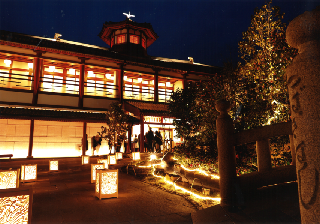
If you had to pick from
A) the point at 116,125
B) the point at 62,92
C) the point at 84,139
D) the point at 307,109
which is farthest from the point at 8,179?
the point at 62,92

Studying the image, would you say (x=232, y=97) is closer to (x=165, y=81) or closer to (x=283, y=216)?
(x=283, y=216)

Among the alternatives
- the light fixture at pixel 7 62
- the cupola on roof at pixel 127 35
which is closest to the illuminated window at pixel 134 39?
the cupola on roof at pixel 127 35

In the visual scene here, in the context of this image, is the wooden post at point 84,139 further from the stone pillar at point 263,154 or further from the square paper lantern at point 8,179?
the stone pillar at point 263,154

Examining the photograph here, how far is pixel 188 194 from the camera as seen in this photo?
193 inches

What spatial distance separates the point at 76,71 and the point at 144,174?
12.1m

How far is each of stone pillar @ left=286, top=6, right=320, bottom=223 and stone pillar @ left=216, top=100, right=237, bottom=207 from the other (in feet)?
5.06

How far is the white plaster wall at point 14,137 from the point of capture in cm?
1298

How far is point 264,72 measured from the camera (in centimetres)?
536

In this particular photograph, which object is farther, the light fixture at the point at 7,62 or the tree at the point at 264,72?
the light fixture at the point at 7,62

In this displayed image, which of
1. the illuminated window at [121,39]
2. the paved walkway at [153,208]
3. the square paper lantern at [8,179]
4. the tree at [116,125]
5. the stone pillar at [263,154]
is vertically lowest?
the paved walkway at [153,208]

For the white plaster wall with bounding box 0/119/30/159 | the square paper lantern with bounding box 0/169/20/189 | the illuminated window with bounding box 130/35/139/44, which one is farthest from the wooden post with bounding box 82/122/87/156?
the square paper lantern with bounding box 0/169/20/189

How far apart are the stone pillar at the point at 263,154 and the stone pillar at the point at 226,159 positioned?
400 mm

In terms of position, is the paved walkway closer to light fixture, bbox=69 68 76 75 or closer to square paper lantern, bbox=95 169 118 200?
square paper lantern, bbox=95 169 118 200

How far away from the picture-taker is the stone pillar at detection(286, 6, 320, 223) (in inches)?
64.6
